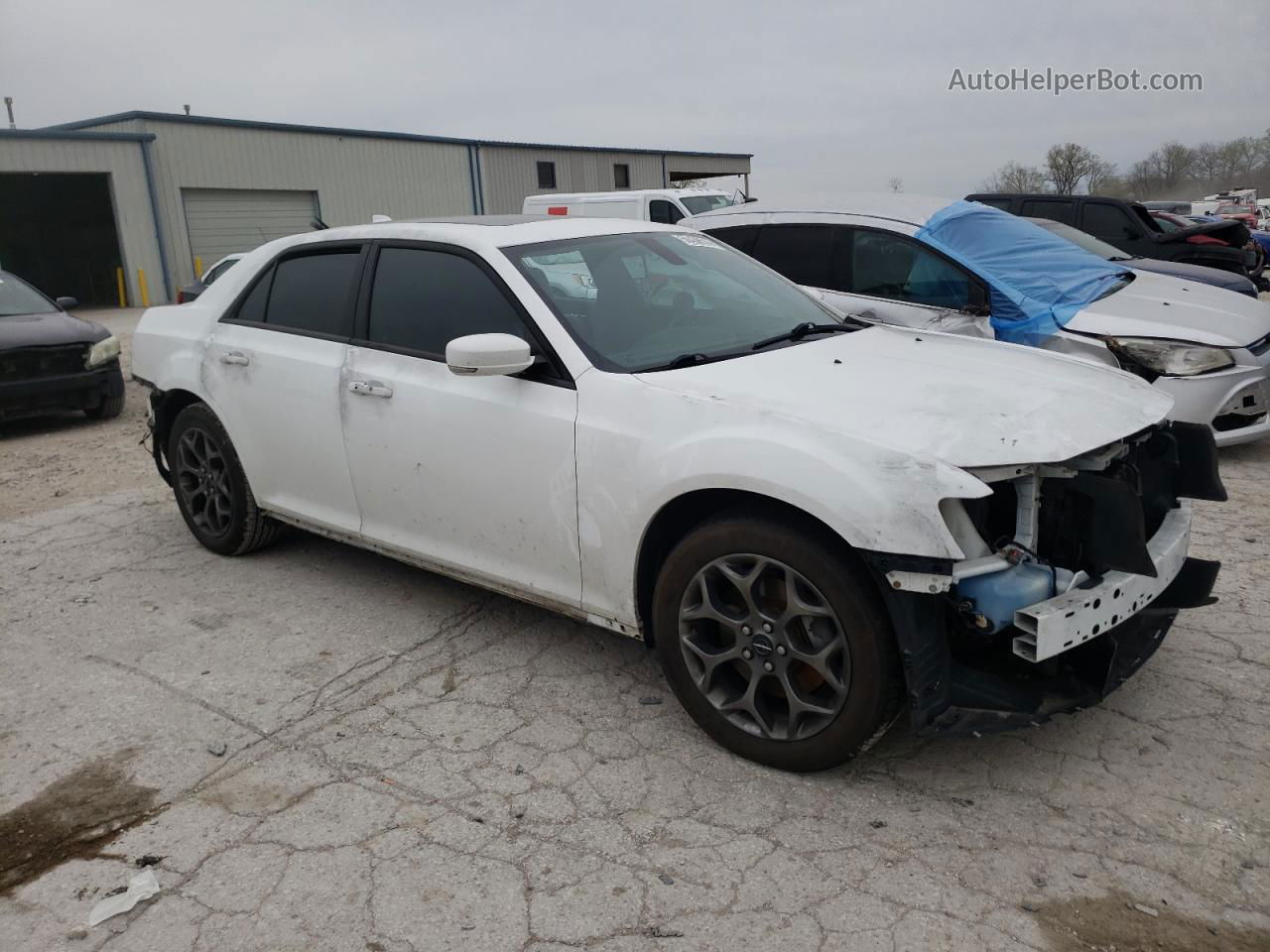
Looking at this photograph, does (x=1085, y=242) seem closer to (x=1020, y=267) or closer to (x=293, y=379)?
(x=1020, y=267)

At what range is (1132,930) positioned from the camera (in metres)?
2.41

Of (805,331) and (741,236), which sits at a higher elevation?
(741,236)

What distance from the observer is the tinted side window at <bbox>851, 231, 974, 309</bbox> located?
20.2ft

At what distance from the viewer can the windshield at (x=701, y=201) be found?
53.1 ft

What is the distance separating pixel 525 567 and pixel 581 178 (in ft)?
114

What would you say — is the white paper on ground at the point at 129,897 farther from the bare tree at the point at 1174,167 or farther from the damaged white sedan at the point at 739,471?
the bare tree at the point at 1174,167

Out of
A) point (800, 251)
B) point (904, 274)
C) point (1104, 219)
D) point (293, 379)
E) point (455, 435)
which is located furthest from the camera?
point (1104, 219)

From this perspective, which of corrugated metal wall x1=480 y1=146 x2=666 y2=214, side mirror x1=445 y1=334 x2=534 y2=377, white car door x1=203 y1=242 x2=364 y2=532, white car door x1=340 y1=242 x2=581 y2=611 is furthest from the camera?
corrugated metal wall x1=480 y1=146 x2=666 y2=214

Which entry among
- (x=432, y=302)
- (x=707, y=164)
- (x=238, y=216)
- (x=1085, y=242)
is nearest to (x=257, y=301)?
(x=432, y=302)

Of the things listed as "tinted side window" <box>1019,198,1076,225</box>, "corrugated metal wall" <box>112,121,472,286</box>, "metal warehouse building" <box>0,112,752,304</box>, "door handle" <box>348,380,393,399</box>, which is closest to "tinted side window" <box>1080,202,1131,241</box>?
"tinted side window" <box>1019,198,1076,225</box>

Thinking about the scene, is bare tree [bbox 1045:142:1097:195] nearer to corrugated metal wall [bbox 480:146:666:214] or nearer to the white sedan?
corrugated metal wall [bbox 480:146:666:214]

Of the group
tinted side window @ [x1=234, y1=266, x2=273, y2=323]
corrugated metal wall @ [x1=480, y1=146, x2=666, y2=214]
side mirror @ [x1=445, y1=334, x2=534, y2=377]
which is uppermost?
corrugated metal wall @ [x1=480, y1=146, x2=666, y2=214]

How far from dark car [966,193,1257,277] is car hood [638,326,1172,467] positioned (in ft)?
29.9

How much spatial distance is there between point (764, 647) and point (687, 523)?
0.49 metres
